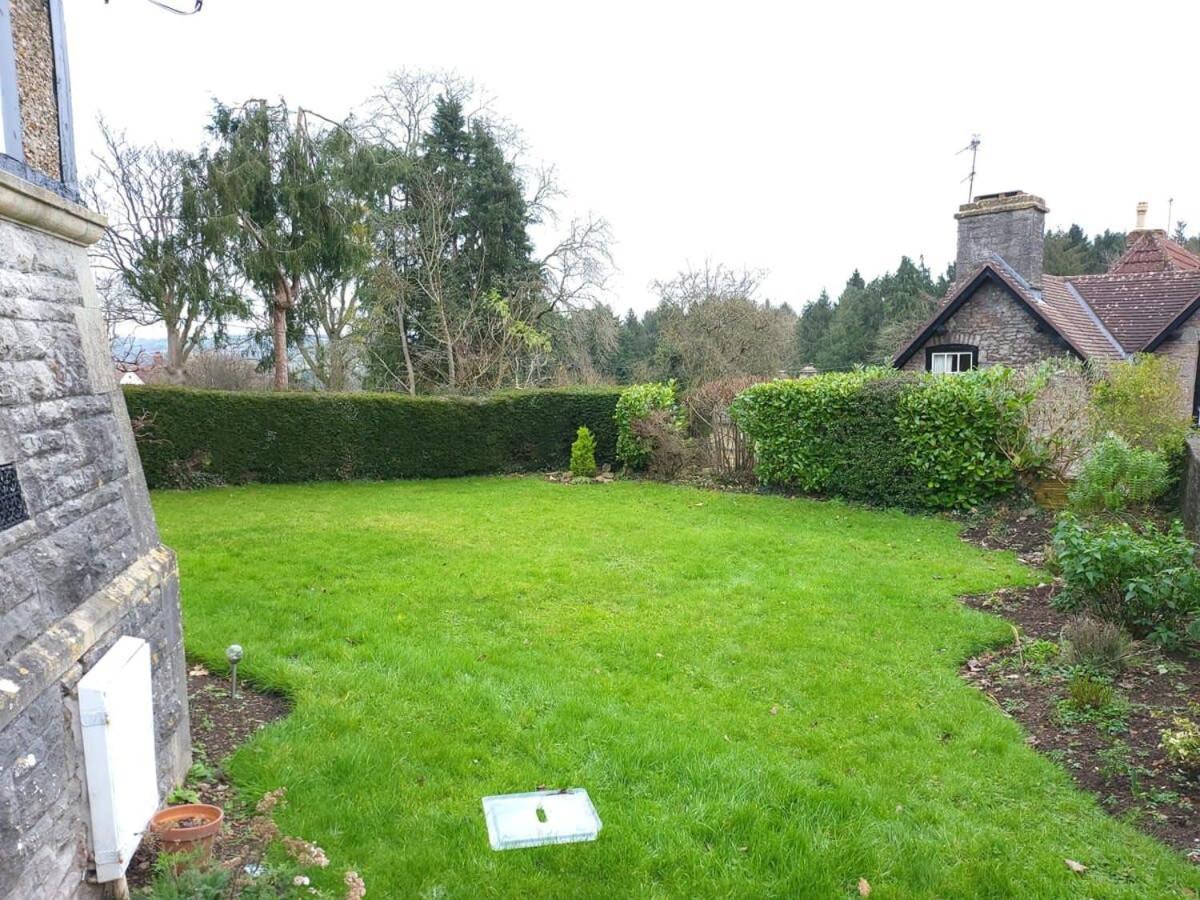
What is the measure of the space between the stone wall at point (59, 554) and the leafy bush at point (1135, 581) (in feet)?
18.6

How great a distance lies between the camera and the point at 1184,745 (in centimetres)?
319

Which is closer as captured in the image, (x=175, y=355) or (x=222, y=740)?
(x=222, y=740)

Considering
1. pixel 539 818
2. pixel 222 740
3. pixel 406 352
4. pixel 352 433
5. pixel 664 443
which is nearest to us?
pixel 539 818

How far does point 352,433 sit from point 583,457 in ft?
14.4

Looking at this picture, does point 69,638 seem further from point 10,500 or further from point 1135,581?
point 1135,581

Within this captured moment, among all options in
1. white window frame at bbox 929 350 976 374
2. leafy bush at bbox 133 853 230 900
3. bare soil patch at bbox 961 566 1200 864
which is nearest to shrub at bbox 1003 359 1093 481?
bare soil patch at bbox 961 566 1200 864

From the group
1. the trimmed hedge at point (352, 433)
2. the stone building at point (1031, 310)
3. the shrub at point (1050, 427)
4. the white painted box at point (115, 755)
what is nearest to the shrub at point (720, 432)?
the trimmed hedge at point (352, 433)

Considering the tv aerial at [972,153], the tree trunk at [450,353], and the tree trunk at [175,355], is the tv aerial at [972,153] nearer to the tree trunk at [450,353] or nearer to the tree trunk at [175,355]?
the tree trunk at [450,353]

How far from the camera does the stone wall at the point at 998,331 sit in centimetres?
1398

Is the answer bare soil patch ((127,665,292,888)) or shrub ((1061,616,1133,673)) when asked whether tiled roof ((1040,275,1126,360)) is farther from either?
bare soil patch ((127,665,292,888))

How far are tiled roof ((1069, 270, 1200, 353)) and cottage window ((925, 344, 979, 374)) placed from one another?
2691mm

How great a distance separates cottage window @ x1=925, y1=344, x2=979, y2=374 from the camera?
1503 centimetres

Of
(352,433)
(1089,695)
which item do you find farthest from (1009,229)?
(352,433)

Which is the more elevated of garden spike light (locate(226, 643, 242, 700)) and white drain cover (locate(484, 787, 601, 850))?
garden spike light (locate(226, 643, 242, 700))
